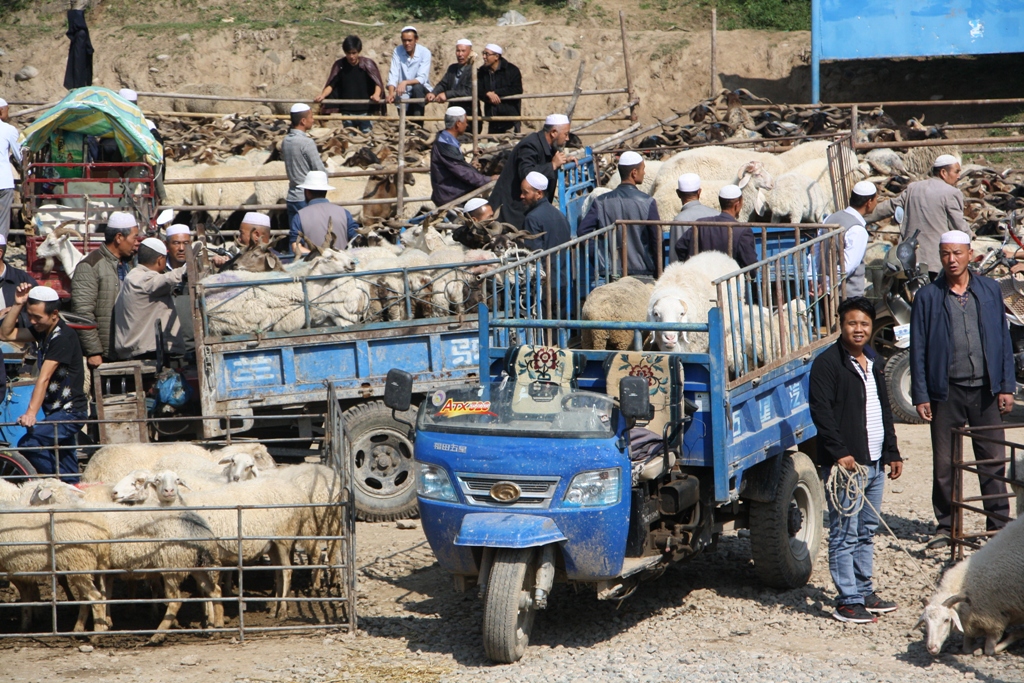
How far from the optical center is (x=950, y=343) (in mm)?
7168

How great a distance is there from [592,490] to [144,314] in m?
4.60

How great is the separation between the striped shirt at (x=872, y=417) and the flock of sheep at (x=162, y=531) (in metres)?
3.02

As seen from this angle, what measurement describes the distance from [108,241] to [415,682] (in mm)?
5302

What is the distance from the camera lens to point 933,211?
403 inches

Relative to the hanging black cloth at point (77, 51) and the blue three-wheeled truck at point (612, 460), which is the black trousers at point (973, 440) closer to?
the blue three-wheeled truck at point (612, 460)

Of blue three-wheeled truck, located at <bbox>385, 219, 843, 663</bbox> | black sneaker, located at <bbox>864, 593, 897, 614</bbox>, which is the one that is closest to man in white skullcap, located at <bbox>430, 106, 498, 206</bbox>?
blue three-wheeled truck, located at <bbox>385, 219, 843, 663</bbox>

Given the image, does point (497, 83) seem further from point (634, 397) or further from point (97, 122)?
point (634, 397)

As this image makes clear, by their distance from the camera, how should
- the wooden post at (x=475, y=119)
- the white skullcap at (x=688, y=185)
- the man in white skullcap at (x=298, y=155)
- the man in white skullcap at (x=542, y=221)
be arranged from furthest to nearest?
the wooden post at (x=475, y=119) → the man in white skullcap at (x=298, y=155) → the white skullcap at (x=688, y=185) → the man in white skullcap at (x=542, y=221)

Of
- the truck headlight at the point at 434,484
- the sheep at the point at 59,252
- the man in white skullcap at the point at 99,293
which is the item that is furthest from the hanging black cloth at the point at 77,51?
the truck headlight at the point at 434,484

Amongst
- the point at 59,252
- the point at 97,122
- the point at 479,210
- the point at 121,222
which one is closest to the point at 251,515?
the point at 121,222

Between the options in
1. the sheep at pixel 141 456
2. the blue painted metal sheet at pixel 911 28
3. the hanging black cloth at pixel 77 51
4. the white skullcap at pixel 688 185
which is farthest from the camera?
the blue painted metal sheet at pixel 911 28

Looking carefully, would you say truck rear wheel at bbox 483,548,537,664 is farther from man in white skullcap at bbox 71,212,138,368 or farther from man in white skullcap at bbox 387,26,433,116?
man in white skullcap at bbox 387,26,433,116

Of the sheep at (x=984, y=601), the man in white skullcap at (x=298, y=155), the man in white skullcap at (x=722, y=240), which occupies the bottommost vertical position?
the sheep at (x=984, y=601)

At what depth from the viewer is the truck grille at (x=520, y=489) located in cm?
573
